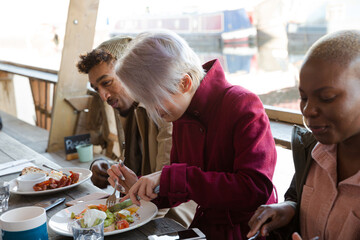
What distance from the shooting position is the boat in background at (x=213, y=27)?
11766 mm

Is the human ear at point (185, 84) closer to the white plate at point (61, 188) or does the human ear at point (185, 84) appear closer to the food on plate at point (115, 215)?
the food on plate at point (115, 215)

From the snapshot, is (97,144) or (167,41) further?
(97,144)

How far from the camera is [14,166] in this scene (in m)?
1.98

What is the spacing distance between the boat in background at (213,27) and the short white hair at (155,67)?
9791mm

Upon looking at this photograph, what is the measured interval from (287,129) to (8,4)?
349 inches

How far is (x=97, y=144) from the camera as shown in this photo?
3.81 meters

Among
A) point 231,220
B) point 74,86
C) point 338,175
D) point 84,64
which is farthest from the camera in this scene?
point 74,86

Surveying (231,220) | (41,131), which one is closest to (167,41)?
(231,220)

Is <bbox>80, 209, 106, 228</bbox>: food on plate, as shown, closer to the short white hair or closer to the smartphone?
the smartphone

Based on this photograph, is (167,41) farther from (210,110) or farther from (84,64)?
(84,64)

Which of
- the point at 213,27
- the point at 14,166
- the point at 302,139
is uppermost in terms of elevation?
the point at 213,27

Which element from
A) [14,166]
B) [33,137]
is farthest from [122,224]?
[33,137]

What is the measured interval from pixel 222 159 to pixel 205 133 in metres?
0.11

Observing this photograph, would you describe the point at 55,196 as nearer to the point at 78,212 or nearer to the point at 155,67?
the point at 78,212
